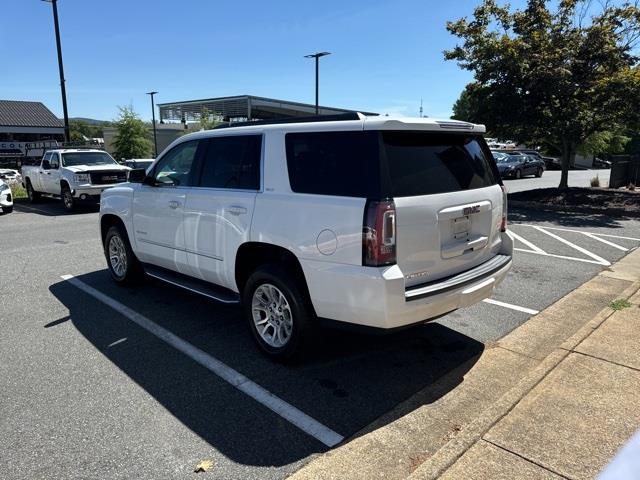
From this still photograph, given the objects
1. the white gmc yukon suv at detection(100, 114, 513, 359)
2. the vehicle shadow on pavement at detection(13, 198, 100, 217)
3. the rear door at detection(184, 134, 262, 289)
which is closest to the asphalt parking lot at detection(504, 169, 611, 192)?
the vehicle shadow on pavement at detection(13, 198, 100, 217)

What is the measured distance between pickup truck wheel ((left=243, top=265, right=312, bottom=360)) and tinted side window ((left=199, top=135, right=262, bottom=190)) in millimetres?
→ 798

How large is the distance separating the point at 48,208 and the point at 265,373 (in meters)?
15.1

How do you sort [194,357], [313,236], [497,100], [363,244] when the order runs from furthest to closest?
[497,100]
[194,357]
[313,236]
[363,244]

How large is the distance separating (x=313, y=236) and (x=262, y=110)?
49113 millimetres

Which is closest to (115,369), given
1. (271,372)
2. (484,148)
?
(271,372)

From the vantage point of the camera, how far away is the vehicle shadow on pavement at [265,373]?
317 cm

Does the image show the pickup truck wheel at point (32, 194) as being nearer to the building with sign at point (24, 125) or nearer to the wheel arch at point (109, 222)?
the wheel arch at point (109, 222)

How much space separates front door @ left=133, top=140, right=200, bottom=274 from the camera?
Answer: 499cm

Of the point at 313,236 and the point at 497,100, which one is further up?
the point at 497,100

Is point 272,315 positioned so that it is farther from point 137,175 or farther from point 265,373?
point 137,175

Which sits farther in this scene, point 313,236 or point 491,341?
point 491,341

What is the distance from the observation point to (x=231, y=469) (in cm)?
280

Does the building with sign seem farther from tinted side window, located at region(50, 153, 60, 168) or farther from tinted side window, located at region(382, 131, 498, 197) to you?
tinted side window, located at region(382, 131, 498, 197)

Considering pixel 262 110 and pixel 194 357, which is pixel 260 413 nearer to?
pixel 194 357
